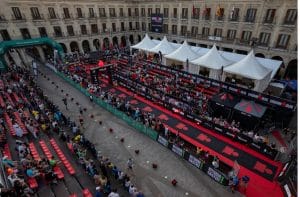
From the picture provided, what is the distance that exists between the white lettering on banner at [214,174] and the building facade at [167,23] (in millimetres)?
23012

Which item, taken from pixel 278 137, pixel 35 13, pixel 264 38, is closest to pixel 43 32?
pixel 35 13

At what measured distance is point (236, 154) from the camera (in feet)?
44.1

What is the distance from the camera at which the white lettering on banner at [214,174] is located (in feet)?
36.3

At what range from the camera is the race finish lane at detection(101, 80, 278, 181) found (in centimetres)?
1225

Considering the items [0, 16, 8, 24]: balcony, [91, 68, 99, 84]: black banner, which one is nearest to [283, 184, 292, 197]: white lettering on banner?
[91, 68, 99, 84]: black banner

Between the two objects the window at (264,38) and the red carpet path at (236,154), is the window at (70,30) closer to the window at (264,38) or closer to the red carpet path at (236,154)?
the red carpet path at (236,154)

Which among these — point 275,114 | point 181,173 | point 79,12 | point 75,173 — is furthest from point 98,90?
point 79,12

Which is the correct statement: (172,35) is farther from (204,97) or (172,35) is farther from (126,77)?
(204,97)

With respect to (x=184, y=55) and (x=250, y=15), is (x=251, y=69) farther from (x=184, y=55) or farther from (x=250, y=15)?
(x=250, y=15)

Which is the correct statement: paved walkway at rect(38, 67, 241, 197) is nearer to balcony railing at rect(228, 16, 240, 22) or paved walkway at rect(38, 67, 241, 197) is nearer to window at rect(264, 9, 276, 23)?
window at rect(264, 9, 276, 23)

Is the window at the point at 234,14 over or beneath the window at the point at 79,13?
beneath

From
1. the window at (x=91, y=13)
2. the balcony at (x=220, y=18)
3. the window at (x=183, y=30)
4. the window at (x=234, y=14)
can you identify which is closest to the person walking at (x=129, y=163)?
the window at (x=234, y=14)

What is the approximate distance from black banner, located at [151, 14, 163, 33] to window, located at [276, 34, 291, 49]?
23371 millimetres

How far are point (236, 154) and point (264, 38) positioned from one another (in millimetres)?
22119
